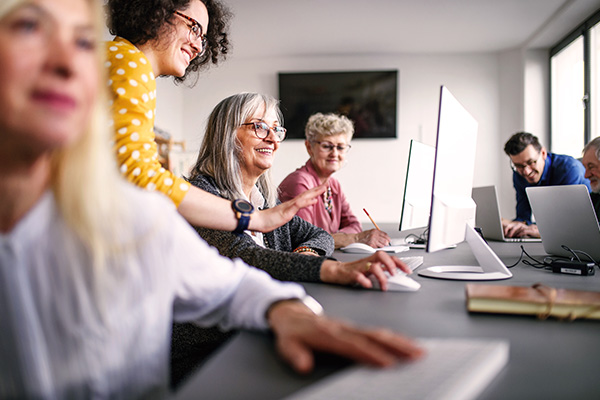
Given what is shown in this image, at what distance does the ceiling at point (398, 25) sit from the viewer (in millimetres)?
4164

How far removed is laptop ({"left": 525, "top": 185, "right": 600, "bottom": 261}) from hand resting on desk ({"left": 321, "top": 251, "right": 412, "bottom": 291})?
752 mm

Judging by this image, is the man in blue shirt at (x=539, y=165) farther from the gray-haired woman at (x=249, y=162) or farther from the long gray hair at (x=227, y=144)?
the long gray hair at (x=227, y=144)

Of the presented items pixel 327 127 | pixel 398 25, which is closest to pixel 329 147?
pixel 327 127

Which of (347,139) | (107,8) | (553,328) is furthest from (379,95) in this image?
(553,328)

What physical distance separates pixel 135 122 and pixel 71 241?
626 mm

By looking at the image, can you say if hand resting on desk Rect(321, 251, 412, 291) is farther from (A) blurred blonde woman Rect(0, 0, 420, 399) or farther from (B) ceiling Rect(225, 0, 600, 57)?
(B) ceiling Rect(225, 0, 600, 57)

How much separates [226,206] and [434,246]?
0.52 metres

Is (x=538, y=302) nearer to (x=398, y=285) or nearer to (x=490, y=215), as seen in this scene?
(x=398, y=285)

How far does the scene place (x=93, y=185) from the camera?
50 cm

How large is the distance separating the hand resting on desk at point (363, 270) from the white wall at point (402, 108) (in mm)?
4692

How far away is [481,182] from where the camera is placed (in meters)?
5.66

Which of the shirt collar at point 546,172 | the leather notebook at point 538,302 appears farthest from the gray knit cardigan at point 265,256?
the shirt collar at point 546,172

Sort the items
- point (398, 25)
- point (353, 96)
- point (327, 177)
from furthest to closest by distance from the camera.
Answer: point (353, 96)
point (398, 25)
point (327, 177)

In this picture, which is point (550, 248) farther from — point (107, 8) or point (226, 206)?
point (107, 8)
